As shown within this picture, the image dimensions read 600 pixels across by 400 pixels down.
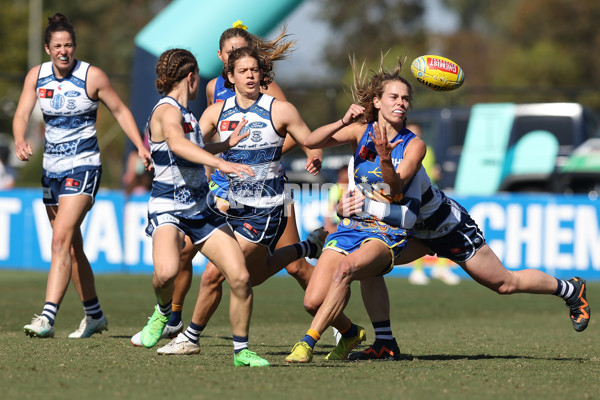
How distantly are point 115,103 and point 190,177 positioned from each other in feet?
5.96

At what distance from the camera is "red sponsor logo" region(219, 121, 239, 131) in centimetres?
674

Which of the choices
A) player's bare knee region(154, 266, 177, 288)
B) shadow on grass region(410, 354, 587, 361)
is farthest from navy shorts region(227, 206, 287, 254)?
shadow on grass region(410, 354, 587, 361)

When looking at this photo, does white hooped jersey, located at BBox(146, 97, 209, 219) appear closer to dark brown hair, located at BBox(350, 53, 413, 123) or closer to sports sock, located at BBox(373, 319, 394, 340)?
dark brown hair, located at BBox(350, 53, 413, 123)

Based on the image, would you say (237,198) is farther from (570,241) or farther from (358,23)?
(358,23)

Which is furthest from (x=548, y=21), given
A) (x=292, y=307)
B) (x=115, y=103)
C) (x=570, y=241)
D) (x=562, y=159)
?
(x=115, y=103)

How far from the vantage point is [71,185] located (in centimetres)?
788

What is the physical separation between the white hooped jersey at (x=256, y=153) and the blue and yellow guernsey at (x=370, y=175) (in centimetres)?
56

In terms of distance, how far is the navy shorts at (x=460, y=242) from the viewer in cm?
686

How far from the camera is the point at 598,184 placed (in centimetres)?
1958

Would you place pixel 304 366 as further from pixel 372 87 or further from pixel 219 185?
pixel 372 87

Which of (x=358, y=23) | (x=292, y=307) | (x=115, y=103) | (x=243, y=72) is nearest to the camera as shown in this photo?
(x=243, y=72)

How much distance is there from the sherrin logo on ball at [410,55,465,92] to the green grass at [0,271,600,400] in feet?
6.21

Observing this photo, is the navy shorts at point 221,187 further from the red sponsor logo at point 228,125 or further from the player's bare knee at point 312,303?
the player's bare knee at point 312,303

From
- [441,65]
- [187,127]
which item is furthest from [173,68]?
[441,65]
